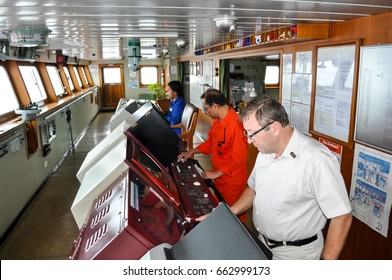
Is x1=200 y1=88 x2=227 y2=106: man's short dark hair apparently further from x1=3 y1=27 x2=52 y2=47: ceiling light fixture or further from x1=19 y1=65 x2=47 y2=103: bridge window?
x1=19 y1=65 x2=47 y2=103: bridge window

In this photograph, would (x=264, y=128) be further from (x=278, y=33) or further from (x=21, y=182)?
(x=21, y=182)

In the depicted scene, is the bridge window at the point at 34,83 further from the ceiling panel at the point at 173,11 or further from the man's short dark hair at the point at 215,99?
the man's short dark hair at the point at 215,99

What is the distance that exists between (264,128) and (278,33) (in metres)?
2.05

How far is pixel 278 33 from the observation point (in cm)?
347

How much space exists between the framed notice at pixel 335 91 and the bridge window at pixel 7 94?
15.4ft

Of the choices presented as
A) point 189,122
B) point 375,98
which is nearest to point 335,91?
point 375,98

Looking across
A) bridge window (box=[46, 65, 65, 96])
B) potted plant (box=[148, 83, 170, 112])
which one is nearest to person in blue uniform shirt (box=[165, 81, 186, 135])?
bridge window (box=[46, 65, 65, 96])

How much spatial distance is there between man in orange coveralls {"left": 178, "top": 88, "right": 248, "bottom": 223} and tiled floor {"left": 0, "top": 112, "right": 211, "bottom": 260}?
181 centimetres

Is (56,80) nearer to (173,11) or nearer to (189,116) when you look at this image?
(189,116)

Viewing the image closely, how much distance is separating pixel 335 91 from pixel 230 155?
102 centimetres

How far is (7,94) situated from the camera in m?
5.84

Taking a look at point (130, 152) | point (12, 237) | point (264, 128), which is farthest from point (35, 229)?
point (264, 128)

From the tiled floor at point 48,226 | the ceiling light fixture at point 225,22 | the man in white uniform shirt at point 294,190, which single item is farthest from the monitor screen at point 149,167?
the tiled floor at point 48,226

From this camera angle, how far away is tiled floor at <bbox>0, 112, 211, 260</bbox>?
11.8 ft
